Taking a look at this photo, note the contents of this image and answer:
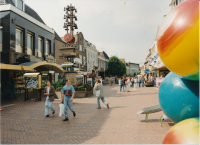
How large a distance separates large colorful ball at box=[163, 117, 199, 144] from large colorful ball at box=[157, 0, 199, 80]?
0.66 m

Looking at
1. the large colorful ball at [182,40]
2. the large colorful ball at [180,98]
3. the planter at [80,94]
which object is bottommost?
the planter at [80,94]

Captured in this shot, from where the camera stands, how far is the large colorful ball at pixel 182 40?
2.11 metres

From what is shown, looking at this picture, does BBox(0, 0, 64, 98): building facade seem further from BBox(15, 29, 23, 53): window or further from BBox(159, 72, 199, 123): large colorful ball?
BBox(159, 72, 199, 123): large colorful ball

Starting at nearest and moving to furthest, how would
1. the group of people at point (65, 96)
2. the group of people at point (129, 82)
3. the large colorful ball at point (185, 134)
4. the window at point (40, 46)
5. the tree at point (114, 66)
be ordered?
the large colorful ball at point (185, 134), the group of people at point (65, 96), the group of people at point (129, 82), the window at point (40, 46), the tree at point (114, 66)

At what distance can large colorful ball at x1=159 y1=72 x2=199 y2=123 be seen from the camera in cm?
285

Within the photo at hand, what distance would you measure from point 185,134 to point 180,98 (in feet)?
3.33

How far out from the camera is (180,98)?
306cm

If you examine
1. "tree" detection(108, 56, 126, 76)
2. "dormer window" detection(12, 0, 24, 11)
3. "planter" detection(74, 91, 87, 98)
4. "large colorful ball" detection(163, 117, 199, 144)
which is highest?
"dormer window" detection(12, 0, 24, 11)

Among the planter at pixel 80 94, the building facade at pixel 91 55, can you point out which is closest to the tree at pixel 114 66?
the building facade at pixel 91 55

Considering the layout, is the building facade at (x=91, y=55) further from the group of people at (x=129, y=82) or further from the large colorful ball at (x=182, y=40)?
the large colorful ball at (x=182, y=40)

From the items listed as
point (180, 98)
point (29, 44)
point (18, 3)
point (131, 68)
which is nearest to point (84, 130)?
point (180, 98)

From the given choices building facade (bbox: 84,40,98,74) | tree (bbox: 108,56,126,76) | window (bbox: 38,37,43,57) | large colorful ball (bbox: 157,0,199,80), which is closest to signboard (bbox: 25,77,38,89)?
window (bbox: 38,37,43,57)

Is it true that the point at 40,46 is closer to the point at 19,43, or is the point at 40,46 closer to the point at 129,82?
the point at 19,43

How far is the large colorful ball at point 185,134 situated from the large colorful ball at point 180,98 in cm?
57
